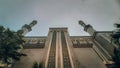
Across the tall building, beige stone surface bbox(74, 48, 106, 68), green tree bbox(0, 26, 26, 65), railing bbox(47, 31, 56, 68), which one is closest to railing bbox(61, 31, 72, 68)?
the tall building

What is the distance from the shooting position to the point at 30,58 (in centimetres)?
2600

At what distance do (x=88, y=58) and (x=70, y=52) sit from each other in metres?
3.04

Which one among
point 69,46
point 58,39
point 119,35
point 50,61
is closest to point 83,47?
point 69,46

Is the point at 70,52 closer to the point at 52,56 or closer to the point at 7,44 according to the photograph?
the point at 52,56

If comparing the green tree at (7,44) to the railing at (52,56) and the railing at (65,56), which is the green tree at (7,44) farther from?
the railing at (65,56)

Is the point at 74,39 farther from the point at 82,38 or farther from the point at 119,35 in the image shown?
the point at 119,35

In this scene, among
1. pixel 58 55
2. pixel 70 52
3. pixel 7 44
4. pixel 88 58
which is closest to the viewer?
pixel 7 44

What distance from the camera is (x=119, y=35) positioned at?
17.8 meters

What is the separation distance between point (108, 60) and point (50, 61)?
874cm

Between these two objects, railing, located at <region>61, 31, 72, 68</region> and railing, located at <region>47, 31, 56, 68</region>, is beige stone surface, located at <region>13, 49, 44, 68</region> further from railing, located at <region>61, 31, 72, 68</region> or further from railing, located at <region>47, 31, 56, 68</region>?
railing, located at <region>61, 31, 72, 68</region>

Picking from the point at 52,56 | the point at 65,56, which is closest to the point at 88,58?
the point at 65,56

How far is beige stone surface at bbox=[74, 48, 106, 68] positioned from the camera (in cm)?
2330

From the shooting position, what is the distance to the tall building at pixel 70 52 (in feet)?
76.8

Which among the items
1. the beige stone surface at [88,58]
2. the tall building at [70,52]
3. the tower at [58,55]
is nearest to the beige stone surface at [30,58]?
the tall building at [70,52]
